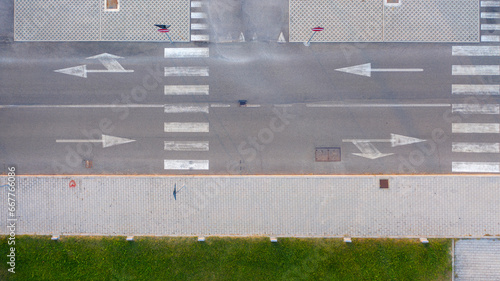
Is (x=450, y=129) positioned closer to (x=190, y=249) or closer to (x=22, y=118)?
(x=190, y=249)

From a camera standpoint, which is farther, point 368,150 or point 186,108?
point 186,108

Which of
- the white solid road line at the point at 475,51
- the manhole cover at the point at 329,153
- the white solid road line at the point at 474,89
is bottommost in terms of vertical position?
the manhole cover at the point at 329,153

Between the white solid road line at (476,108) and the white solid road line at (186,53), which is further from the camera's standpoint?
the white solid road line at (186,53)

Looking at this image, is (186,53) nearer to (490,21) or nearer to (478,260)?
(490,21)

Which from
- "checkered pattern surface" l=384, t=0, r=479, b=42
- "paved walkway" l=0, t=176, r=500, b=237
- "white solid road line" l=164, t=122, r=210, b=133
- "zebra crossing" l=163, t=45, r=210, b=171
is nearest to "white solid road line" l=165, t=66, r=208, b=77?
"zebra crossing" l=163, t=45, r=210, b=171

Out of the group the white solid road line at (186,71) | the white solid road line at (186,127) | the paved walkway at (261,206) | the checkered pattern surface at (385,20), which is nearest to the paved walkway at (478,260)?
the paved walkway at (261,206)

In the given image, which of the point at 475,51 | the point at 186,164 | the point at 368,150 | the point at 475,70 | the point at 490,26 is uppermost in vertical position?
the point at 490,26

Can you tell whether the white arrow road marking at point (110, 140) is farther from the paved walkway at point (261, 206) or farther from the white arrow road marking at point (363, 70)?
the white arrow road marking at point (363, 70)

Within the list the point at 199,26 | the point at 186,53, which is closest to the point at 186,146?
the point at 186,53
